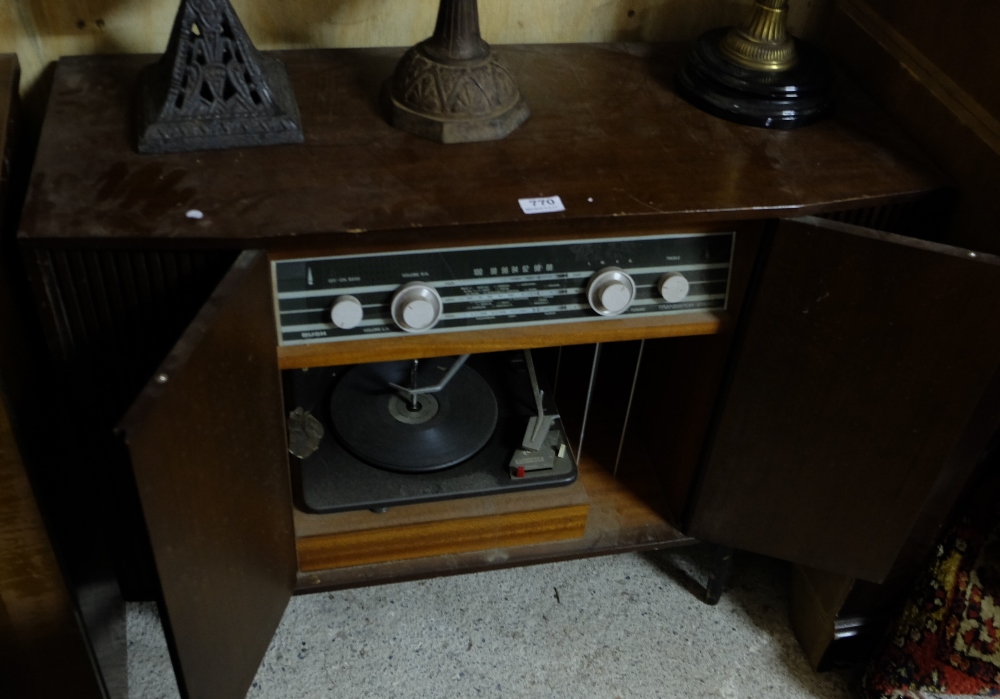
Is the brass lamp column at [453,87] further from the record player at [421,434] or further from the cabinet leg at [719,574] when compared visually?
the cabinet leg at [719,574]

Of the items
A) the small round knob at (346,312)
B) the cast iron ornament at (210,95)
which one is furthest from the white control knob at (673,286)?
the cast iron ornament at (210,95)

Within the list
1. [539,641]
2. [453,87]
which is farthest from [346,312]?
[539,641]

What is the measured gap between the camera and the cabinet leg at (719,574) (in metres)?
1.37

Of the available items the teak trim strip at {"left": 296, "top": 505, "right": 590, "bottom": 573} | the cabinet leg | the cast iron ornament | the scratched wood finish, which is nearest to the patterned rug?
the cabinet leg

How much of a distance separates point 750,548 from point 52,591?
86 cm

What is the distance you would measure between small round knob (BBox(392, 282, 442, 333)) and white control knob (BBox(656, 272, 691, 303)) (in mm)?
247

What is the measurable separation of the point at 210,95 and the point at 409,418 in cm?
52

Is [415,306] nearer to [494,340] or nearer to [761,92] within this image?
[494,340]

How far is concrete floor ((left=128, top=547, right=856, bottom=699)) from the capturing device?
1.34 meters

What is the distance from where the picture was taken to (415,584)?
1465 mm

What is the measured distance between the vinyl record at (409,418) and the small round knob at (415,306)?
1.05ft


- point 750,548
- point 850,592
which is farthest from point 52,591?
point 850,592

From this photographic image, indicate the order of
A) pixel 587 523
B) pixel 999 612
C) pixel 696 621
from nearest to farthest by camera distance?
pixel 999 612
pixel 587 523
pixel 696 621

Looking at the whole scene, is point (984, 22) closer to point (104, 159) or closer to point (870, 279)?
point (870, 279)
